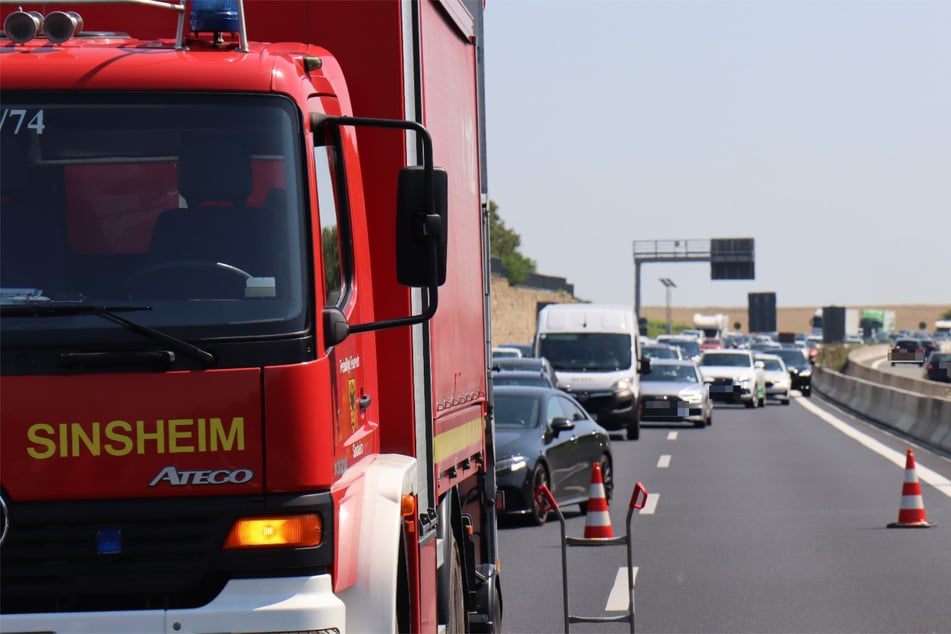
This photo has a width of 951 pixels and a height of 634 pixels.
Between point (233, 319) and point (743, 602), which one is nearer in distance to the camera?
point (233, 319)

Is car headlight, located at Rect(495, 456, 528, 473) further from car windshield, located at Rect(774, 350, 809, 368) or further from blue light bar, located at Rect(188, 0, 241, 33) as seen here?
car windshield, located at Rect(774, 350, 809, 368)

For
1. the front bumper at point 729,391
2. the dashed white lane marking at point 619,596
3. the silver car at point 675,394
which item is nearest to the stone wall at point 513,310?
the front bumper at point 729,391

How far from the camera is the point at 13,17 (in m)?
5.61

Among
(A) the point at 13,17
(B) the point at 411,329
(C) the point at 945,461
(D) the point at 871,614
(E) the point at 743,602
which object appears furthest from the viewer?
(C) the point at 945,461

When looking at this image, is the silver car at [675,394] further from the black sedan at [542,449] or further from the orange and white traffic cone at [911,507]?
the orange and white traffic cone at [911,507]

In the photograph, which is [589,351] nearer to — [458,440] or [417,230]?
[458,440]

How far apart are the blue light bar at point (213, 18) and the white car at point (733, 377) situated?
→ 39.5 meters

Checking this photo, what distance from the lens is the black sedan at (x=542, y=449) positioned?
15953mm

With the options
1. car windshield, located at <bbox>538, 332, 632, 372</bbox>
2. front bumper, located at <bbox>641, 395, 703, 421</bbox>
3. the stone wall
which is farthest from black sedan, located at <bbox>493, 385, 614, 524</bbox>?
the stone wall

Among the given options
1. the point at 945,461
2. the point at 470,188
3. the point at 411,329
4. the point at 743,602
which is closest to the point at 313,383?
the point at 411,329

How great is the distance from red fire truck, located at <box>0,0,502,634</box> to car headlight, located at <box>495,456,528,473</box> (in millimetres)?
9907

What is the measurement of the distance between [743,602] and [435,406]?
194 inches

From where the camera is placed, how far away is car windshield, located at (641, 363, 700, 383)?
3638 centimetres

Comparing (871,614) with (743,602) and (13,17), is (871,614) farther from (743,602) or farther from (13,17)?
(13,17)
